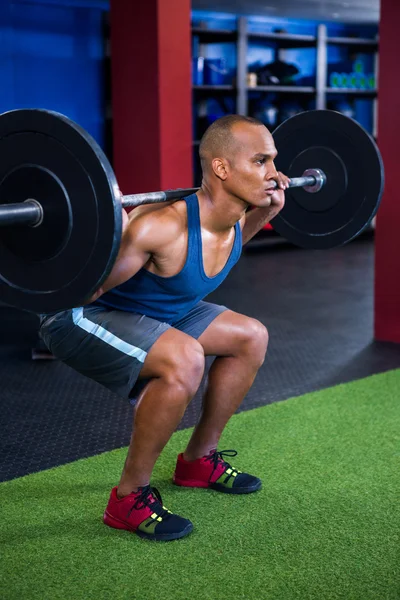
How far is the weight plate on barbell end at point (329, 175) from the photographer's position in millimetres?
2488

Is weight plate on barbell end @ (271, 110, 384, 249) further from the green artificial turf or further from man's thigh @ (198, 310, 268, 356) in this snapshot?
the green artificial turf

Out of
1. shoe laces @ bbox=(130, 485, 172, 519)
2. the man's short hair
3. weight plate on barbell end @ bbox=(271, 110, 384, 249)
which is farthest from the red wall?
shoe laces @ bbox=(130, 485, 172, 519)

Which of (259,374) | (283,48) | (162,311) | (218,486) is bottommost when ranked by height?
(259,374)

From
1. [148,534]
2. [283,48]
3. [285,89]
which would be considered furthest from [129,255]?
[283,48]

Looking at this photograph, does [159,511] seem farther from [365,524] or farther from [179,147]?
[179,147]

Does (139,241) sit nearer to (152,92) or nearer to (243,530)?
(243,530)

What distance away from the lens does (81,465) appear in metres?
2.46

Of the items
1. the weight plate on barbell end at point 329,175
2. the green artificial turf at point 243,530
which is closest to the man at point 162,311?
the green artificial turf at point 243,530

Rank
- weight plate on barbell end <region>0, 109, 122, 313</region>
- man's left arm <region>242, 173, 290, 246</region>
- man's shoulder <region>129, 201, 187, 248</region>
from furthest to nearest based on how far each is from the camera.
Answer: man's left arm <region>242, 173, 290, 246</region>, man's shoulder <region>129, 201, 187, 248</region>, weight plate on barbell end <region>0, 109, 122, 313</region>

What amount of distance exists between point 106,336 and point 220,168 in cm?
50

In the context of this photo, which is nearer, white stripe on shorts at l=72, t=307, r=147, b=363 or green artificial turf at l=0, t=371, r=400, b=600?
green artificial turf at l=0, t=371, r=400, b=600

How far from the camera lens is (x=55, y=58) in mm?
6922

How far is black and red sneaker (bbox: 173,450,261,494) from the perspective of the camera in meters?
2.23

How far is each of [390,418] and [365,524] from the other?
882 millimetres
